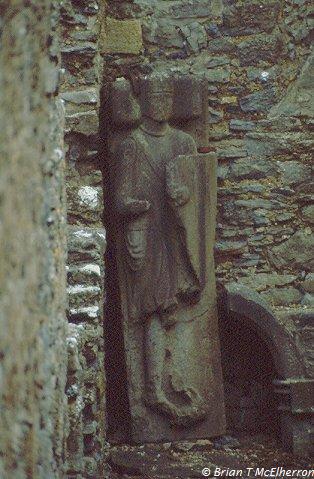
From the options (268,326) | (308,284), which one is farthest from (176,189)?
(308,284)

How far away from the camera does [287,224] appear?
4730mm

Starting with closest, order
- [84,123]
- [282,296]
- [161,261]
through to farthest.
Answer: [84,123] < [161,261] < [282,296]

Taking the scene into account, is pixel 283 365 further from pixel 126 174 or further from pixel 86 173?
pixel 86 173

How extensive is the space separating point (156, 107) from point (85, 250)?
958 millimetres

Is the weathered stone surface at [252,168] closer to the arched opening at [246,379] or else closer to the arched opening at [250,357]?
the arched opening at [250,357]

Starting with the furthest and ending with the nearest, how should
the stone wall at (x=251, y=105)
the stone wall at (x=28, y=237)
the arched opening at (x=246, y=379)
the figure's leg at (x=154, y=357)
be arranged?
1. the stone wall at (x=251, y=105)
2. the arched opening at (x=246, y=379)
3. the figure's leg at (x=154, y=357)
4. the stone wall at (x=28, y=237)

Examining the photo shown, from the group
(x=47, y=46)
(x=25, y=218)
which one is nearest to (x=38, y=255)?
(x=25, y=218)

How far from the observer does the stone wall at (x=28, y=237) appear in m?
0.78

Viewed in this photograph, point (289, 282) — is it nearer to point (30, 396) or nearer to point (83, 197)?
point (83, 197)

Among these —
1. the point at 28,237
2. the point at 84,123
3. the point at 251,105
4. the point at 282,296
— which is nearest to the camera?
the point at 28,237

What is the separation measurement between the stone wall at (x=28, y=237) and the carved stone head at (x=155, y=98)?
3509mm

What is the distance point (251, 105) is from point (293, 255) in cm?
86

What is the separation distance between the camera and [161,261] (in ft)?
14.1

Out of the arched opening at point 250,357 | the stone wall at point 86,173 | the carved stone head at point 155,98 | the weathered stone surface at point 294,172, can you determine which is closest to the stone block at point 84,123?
the stone wall at point 86,173
